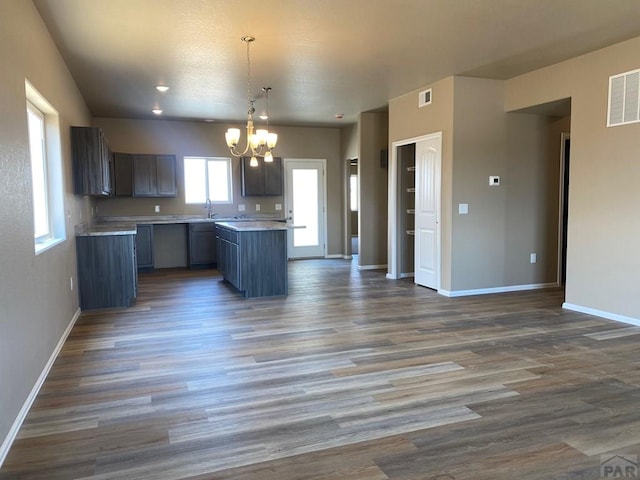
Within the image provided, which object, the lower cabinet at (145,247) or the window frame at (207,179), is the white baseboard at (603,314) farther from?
the lower cabinet at (145,247)

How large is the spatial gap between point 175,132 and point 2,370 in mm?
6806

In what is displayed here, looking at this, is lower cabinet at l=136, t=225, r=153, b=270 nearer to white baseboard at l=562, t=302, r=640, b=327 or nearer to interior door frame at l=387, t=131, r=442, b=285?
interior door frame at l=387, t=131, r=442, b=285

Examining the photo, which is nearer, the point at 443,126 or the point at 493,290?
the point at 443,126

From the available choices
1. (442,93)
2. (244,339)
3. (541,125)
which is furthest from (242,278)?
(541,125)

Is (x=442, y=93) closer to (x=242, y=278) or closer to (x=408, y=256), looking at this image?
(x=408, y=256)

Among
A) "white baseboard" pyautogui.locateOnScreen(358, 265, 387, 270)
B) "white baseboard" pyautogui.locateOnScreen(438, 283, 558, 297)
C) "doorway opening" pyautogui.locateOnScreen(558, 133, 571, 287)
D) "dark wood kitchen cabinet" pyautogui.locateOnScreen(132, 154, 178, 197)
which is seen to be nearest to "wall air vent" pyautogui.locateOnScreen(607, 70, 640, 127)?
"doorway opening" pyautogui.locateOnScreen(558, 133, 571, 287)

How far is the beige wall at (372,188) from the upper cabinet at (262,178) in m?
1.87

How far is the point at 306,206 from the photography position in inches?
374

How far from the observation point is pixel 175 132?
845cm

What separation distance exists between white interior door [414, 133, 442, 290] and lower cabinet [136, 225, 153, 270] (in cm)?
451

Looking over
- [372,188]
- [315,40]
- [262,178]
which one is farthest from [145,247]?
[315,40]

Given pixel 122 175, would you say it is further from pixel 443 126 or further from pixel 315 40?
pixel 443 126

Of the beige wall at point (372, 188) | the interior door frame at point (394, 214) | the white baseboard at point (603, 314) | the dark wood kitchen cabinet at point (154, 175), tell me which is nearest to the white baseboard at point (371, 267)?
the beige wall at point (372, 188)

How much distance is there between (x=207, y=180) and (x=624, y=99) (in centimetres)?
667
